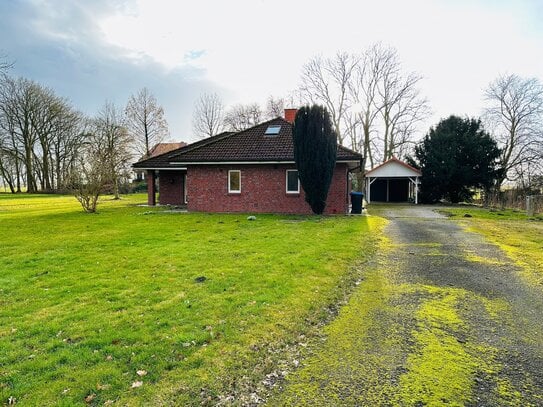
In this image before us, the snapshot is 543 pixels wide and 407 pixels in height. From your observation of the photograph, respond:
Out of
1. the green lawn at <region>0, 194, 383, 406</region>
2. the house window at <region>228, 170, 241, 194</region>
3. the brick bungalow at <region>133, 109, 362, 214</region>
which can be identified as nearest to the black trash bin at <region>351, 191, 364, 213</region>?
the brick bungalow at <region>133, 109, 362, 214</region>

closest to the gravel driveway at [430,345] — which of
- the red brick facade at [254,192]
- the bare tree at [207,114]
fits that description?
the red brick facade at [254,192]

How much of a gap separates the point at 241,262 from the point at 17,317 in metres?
3.80

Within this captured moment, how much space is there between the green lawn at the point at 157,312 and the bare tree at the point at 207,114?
130 feet

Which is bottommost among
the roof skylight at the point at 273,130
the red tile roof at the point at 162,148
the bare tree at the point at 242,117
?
the roof skylight at the point at 273,130

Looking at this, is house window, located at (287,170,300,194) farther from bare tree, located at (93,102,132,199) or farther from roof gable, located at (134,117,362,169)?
bare tree, located at (93,102,132,199)

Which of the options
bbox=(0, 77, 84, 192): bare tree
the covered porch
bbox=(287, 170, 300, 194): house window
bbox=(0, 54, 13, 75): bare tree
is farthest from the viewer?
bbox=(0, 77, 84, 192): bare tree

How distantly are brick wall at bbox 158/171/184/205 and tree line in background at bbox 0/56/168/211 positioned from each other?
13394mm

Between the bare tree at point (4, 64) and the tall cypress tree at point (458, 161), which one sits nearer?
A: the bare tree at point (4, 64)

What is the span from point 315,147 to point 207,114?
115 feet

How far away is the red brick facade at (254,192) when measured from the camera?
57.2ft

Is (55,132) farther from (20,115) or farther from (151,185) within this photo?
(151,185)

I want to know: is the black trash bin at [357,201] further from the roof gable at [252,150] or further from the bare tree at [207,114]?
the bare tree at [207,114]

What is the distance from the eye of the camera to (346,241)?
9.58 metres

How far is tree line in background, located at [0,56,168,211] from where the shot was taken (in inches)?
1516
